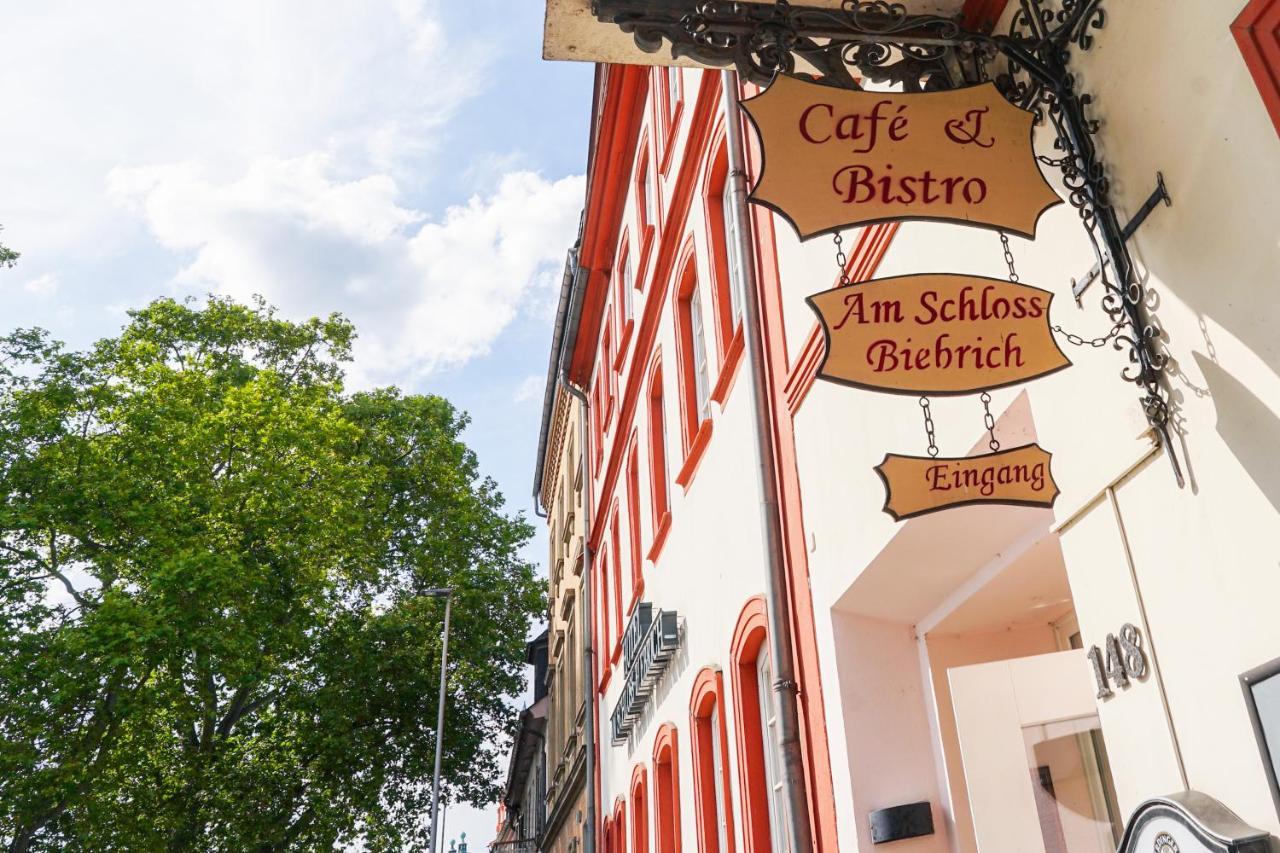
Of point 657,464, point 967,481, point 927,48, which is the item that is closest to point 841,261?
point 967,481

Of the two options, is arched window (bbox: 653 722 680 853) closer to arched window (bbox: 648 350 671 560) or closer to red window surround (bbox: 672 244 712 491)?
arched window (bbox: 648 350 671 560)

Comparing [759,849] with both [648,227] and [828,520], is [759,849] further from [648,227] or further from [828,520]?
[648,227]

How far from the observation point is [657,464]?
45.8 ft

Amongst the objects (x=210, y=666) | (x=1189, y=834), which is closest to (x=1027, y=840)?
(x=1189, y=834)

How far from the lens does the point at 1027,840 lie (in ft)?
16.5

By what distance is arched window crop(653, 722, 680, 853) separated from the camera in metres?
11.4

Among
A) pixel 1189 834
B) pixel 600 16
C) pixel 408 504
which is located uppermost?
pixel 408 504

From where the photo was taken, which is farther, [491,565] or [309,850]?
[491,565]

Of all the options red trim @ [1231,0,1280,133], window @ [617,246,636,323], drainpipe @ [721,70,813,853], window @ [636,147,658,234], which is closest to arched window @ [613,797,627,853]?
window @ [617,246,636,323]

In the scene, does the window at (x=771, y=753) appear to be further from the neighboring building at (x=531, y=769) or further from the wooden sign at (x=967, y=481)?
the neighboring building at (x=531, y=769)

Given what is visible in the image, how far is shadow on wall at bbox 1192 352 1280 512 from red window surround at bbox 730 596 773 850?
5330 mm

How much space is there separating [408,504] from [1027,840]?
84.6ft

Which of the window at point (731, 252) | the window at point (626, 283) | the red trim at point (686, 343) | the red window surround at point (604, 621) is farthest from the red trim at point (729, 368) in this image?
the red window surround at point (604, 621)

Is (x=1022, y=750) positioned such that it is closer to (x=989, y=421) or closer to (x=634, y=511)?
(x=989, y=421)
